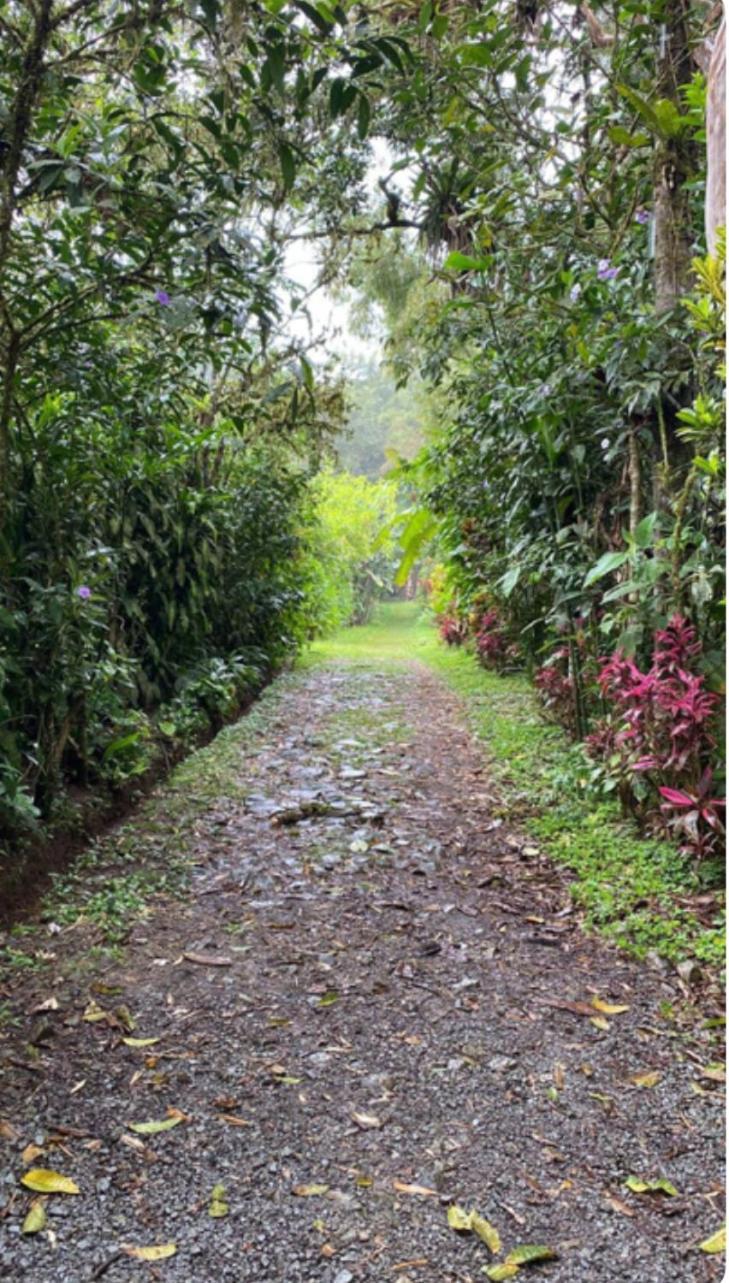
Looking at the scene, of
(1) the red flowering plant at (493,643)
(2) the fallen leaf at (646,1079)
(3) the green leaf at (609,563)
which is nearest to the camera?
(2) the fallen leaf at (646,1079)

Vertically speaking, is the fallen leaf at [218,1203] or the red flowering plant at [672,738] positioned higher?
the red flowering plant at [672,738]

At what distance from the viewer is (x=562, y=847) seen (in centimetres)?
293

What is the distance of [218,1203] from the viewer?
4.45 feet

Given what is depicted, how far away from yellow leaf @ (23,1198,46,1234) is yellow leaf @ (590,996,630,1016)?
52.8 inches

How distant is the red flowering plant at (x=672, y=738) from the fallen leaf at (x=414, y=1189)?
149cm

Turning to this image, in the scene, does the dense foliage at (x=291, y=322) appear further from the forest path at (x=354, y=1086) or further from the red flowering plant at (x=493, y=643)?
the red flowering plant at (x=493, y=643)

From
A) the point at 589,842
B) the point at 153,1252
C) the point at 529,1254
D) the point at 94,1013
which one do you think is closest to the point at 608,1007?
the point at 529,1254

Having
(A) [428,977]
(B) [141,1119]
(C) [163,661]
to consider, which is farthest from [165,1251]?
(C) [163,661]

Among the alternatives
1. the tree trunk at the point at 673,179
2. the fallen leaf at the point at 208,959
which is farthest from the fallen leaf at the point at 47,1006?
the tree trunk at the point at 673,179

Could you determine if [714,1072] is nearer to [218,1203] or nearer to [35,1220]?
[218,1203]

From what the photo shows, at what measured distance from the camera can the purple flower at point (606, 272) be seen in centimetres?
311

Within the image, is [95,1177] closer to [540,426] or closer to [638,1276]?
[638,1276]

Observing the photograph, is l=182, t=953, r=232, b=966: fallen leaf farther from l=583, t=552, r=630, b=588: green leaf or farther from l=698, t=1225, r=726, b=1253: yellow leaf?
l=583, t=552, r=630, b=588: green leaf

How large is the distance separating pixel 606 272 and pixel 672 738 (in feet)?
6.33
